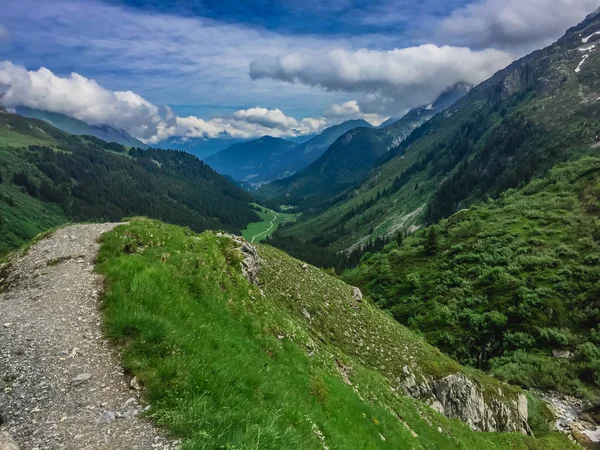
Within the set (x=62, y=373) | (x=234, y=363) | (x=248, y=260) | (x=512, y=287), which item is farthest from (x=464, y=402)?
(x=512, y=287)

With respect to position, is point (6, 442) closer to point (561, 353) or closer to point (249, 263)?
point (249, 263)

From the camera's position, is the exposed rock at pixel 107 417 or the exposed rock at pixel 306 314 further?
the exposed rock at pixel 306 314

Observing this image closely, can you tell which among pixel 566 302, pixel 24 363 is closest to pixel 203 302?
pixel 24 363

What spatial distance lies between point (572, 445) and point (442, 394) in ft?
50.8

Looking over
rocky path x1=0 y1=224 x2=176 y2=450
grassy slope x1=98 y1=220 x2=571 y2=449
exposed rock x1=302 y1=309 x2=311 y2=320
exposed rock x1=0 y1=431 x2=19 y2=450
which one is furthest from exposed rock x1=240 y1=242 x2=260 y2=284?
exposed rock x1=0 y1=431 x2=19 y2=450

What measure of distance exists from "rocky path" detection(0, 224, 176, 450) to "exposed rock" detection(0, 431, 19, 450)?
0.04 metres

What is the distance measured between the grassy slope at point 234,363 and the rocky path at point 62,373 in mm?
607

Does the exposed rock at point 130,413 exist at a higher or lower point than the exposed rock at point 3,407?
lower

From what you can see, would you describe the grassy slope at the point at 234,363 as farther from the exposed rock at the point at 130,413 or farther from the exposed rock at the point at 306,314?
the exposed rock at the point at 130,413

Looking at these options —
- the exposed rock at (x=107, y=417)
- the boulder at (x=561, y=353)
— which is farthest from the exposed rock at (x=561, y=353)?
the exposed rock at (x=107, y=417)

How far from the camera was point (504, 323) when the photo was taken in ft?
197

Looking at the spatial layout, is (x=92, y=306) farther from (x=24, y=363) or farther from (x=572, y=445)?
(x=572, y=445)

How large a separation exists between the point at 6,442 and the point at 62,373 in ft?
8.69

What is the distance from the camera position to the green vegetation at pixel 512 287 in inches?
2077
